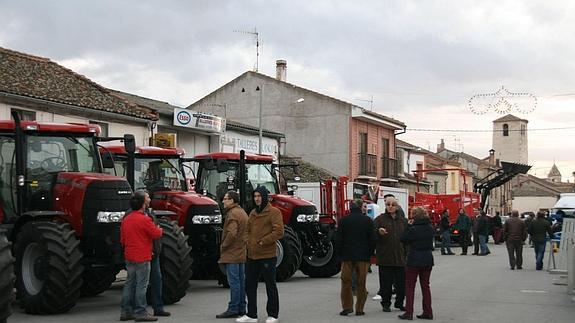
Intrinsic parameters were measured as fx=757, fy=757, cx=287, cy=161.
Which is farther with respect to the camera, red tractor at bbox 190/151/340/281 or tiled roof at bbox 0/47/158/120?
tiled roof at bbox 0/47/158/120

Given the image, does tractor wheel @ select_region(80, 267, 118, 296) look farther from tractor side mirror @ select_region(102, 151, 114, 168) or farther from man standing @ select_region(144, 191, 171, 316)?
man standing @ select_region(144, 191, 171, 316)

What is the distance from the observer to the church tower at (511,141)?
98750 mm

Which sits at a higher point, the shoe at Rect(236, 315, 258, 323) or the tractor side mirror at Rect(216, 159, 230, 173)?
the tractor side mirror at Rect(216, 159, 230, 173)

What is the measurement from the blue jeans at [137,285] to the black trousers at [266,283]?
138 centimetres

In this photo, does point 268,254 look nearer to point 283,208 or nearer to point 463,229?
point 283,208

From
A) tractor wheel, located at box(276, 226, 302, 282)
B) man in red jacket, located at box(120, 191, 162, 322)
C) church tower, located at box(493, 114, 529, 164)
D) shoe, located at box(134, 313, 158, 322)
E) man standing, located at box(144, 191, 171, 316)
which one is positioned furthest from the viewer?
church tower, located at box(493, 114, 529, 164)

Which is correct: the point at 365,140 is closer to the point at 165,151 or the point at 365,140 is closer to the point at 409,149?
the point at 409,149

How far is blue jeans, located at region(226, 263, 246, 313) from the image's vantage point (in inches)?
409

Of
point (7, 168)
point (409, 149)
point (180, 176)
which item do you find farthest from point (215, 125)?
point (409, 149)

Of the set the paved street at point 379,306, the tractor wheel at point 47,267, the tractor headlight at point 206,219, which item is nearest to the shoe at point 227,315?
the paved street at point 379,306

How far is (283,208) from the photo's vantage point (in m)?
17.0

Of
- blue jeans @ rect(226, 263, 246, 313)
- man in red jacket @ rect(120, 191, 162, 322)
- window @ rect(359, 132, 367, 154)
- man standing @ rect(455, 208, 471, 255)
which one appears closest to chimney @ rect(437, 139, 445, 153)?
window @ rect(359, 132, 367, 154)

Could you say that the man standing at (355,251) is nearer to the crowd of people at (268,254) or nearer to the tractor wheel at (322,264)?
the crowd of people at (268,254)

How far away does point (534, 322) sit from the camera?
10844 millimetres
